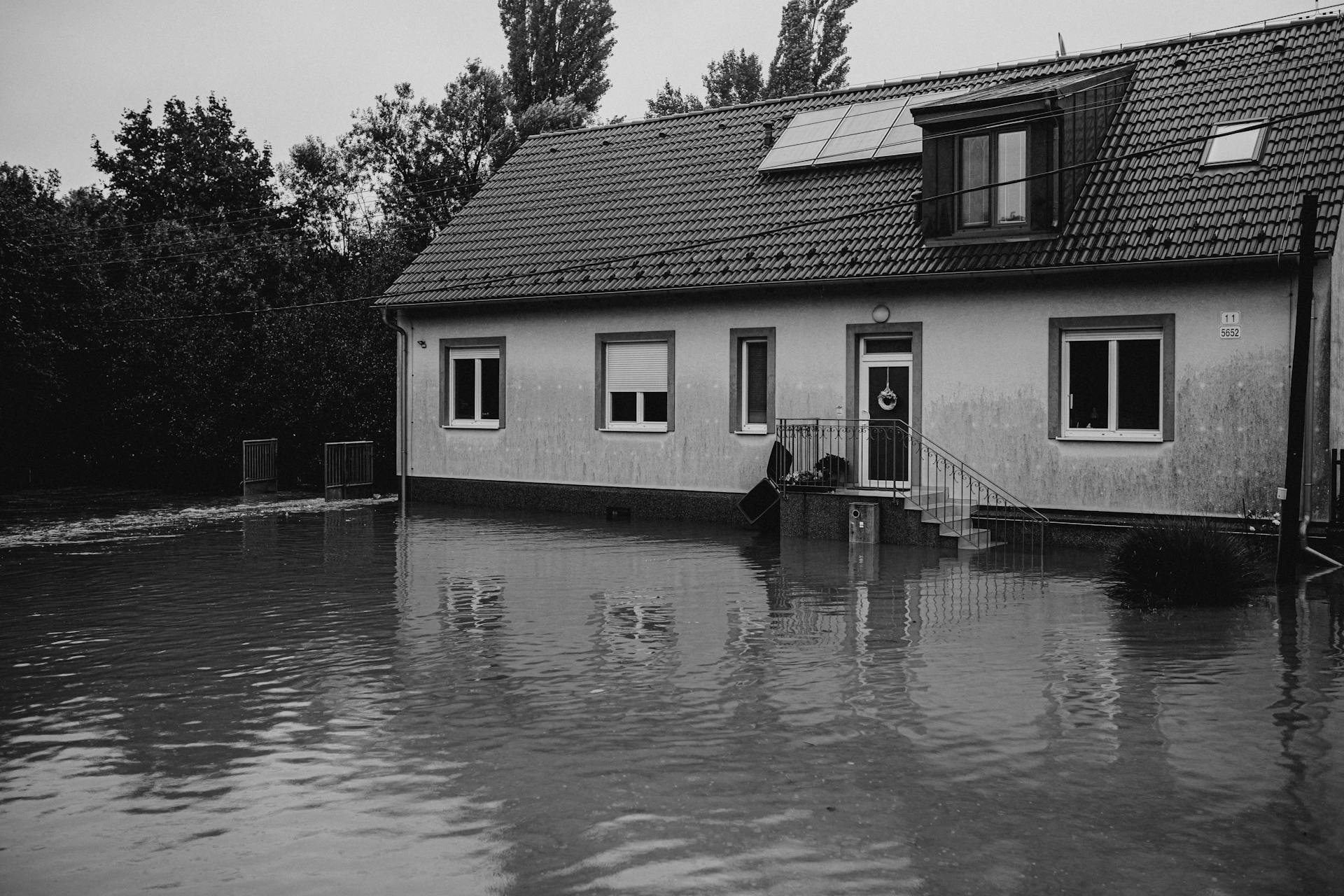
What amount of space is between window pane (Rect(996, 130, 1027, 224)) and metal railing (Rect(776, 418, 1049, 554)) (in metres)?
3.36

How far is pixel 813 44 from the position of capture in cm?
4816

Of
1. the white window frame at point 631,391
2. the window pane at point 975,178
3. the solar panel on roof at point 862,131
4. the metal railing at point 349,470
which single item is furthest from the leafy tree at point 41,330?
the window pane at point 975,178

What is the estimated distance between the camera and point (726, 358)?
21.7 meters

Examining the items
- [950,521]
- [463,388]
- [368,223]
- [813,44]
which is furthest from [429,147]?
[950,521]

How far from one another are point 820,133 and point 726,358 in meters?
4.89

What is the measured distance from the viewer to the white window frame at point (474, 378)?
963 inches

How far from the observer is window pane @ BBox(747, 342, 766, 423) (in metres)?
21.5

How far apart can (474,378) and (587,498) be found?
366 centimetres

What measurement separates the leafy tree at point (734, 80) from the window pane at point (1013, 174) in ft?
101

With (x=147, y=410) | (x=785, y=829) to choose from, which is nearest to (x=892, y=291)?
(x=785, y=829)

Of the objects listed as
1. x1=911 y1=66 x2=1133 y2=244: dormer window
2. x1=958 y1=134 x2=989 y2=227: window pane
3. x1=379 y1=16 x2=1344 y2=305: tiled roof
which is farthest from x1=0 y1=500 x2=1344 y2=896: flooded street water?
x1=958 y1=134 x2=989 y2=227: window pane

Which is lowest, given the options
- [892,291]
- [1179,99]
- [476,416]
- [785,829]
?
[785,829]

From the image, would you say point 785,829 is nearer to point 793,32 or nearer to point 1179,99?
point 1179,99

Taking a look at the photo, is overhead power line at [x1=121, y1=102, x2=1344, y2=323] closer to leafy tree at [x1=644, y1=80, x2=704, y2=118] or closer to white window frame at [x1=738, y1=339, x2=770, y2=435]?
white window frame at [x1=738, y1=339, x2=770, y2=435]
